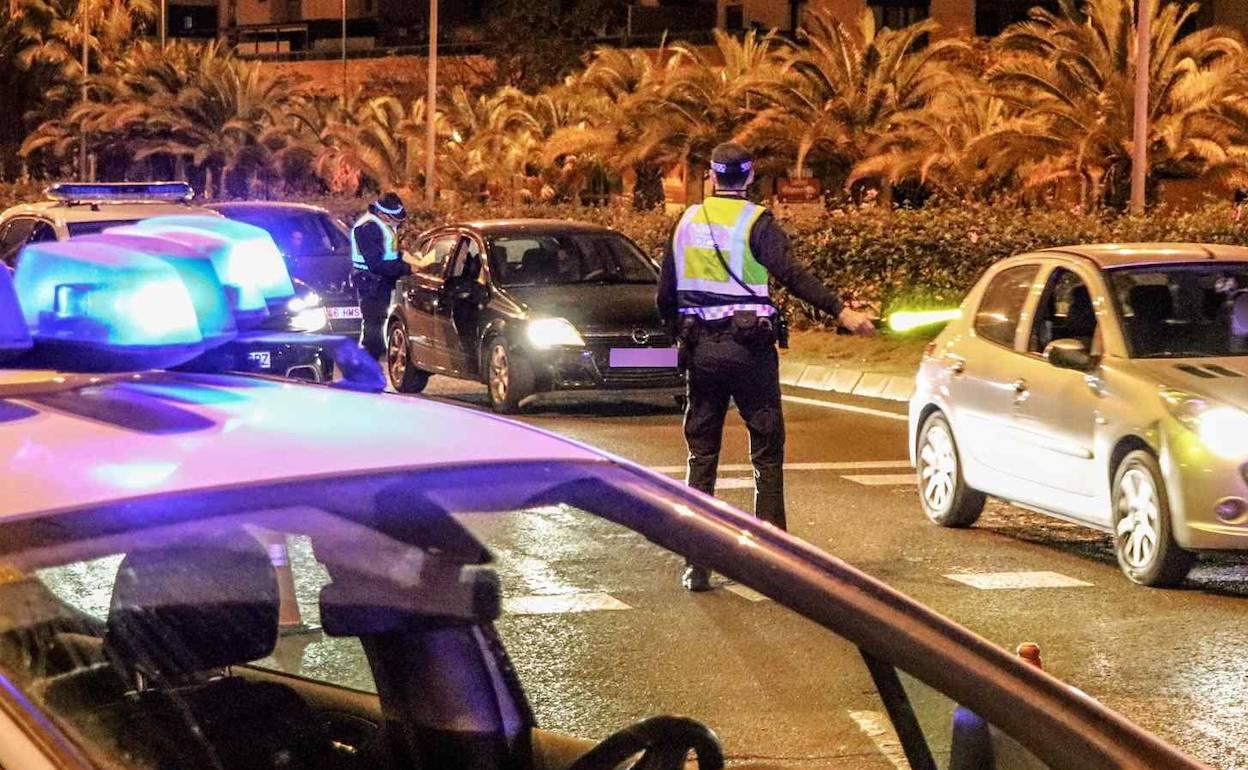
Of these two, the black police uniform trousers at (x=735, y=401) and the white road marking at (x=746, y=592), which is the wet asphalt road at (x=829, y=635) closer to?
the white road marking at (x=746, y=592)

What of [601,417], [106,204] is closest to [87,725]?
[601,417]

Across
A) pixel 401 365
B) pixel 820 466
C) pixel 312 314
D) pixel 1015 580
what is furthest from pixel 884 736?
pixel 401 365

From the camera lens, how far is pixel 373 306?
54.3 ft

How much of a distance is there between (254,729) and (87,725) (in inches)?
17.1

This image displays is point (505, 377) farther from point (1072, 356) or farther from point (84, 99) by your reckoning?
point (84, 99)

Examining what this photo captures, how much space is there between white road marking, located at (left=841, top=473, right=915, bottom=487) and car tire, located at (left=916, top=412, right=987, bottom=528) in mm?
1135

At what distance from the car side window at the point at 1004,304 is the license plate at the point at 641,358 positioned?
199 inches

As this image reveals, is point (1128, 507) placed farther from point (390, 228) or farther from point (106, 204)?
point (106, 204)

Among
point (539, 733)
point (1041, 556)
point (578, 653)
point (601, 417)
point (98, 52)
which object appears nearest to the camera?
point (539, 733)

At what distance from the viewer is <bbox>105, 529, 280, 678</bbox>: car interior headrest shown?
101 inches

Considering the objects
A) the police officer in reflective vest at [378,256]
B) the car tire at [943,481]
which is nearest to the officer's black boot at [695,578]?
the car tire at [943,481]

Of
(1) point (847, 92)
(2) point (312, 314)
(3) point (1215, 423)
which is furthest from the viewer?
(1) point (847, 92)

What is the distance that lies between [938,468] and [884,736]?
24.9 feet

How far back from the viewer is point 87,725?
2355 mm
